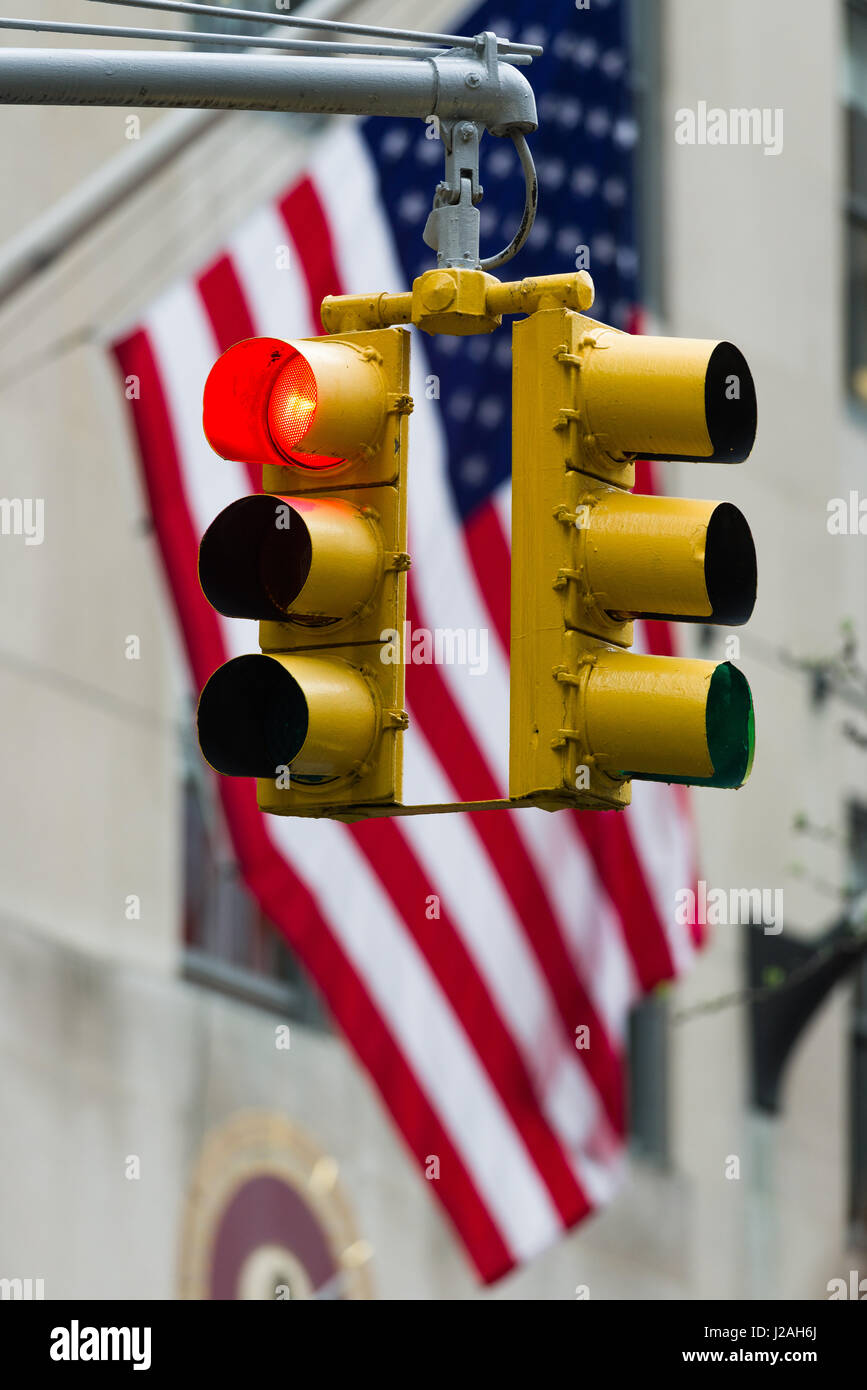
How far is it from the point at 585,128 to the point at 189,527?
8.93 ft

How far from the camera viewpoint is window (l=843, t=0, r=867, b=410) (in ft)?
68.3

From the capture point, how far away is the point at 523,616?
19.9 feet

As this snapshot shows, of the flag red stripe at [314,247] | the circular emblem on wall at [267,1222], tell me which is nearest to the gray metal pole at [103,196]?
the flag red stripe at [314,247]

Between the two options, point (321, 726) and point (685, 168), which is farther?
point (685, 168)

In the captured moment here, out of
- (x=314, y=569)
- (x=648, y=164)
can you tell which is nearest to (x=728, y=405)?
(x=314, y=569)

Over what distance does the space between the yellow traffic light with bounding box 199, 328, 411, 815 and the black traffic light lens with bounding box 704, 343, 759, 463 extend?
28.7 inches

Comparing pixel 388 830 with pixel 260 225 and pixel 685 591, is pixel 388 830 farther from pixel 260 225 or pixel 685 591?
pixel 685 591

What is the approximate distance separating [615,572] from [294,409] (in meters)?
0.85

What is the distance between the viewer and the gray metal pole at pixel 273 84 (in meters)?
6.12

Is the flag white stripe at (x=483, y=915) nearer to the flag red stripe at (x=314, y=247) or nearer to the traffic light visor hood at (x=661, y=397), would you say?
the flag red stripe at (x=314, y=247)

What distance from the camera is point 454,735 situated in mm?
13414
